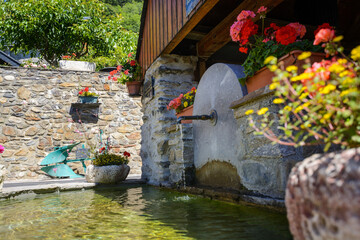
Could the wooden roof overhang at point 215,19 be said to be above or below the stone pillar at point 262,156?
above

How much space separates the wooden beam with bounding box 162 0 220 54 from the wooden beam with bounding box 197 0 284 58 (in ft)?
1.59

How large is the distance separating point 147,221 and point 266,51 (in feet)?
5.41

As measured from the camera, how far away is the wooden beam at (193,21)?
122 inches

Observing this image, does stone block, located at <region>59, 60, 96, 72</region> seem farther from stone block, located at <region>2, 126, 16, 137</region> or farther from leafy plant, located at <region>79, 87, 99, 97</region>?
stone block, located at <region>2, 126, 16, 137</region>

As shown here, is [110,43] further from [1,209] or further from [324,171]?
[324,171]

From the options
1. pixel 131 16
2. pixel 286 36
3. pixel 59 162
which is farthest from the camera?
pixel 131 16

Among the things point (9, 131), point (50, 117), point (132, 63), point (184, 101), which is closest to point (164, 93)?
point (184, 101)

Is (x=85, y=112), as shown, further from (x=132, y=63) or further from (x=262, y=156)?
(x=262, y=156)

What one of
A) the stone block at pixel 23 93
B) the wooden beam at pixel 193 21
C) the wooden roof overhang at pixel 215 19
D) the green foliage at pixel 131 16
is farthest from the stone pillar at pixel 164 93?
the green foliage at pixel 131 16

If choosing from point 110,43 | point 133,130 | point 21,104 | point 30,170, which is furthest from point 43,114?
point 110,43

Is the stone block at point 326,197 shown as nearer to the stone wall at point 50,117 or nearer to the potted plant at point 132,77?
the potted plant at point 132,77

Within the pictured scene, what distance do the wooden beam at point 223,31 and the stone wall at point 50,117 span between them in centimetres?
351

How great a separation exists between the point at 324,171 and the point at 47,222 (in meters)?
2.26

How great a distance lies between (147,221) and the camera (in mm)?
2248
